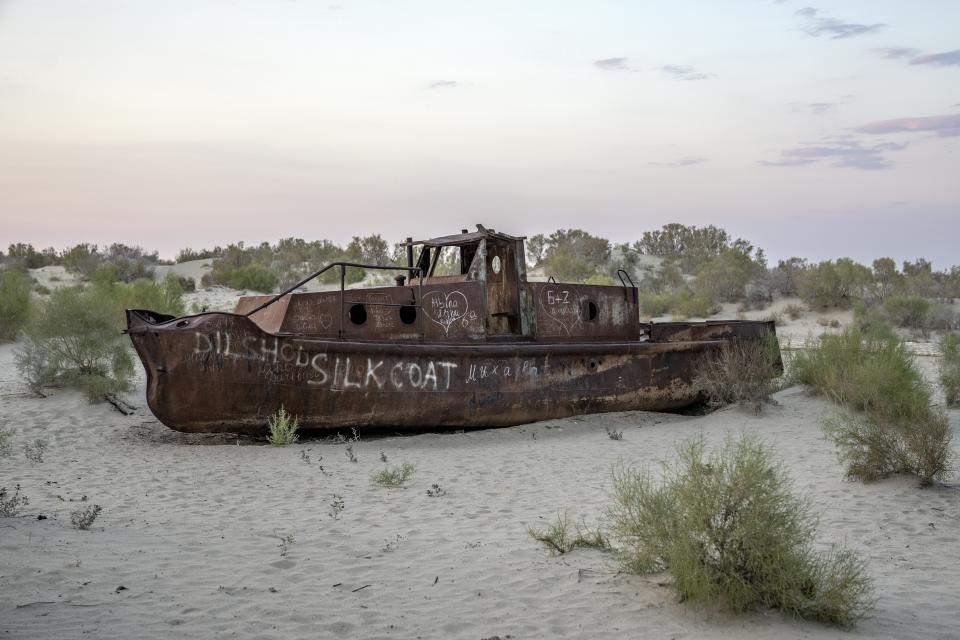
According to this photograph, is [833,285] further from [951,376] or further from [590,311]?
[590,311]

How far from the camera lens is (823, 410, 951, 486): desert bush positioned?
7.05 metres

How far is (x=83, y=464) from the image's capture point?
8.34 m

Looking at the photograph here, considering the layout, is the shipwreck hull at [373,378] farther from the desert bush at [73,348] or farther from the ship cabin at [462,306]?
the desert bush at [73,348]

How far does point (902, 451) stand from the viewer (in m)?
7.27

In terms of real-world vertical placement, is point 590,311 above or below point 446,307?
below

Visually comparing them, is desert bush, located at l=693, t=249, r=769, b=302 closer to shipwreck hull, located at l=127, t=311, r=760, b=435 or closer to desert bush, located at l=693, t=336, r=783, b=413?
desert bush, located at l=693, t=336, r=783, b=413

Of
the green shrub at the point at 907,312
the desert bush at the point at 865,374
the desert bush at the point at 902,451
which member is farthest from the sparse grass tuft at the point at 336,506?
the green shrub at the point at 907,312

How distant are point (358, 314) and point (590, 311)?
3.65 meters

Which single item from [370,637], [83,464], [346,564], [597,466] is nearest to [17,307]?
[83,464]

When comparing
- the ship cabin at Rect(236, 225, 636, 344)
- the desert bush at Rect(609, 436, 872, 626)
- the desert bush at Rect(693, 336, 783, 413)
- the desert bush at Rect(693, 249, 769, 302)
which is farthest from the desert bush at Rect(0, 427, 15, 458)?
the desert bush at Rect(693, 249, 769, 302)

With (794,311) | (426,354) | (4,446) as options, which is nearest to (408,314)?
(426,354)

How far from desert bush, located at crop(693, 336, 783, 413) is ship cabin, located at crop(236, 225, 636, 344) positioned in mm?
1225

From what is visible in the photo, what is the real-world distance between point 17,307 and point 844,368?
1675 centimetres

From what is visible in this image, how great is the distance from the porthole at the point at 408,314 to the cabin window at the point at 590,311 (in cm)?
273
